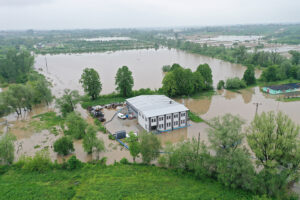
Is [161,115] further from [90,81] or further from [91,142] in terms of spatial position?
[90,81]

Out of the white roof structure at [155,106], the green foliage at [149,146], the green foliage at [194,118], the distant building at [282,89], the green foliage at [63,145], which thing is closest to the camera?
the green foliage at [149,146]

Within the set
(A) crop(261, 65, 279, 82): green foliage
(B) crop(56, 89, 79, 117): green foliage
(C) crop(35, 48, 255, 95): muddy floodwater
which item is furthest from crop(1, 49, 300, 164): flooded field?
(A) crop(261, 65, 279, 82): green foliage

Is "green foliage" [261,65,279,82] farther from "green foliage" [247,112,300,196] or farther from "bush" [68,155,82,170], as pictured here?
"bush" [68,155,82,170]

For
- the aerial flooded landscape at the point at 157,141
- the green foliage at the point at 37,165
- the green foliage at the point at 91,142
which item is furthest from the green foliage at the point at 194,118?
the green foliage at the point at 37,165

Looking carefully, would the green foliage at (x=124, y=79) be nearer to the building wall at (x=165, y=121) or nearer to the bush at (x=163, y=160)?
the building wall at (x=165, y=121)

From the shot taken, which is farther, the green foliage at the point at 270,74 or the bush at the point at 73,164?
the green foliage at the point at 270,74

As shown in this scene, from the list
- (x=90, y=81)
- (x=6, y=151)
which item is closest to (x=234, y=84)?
(x=90, y=81)
